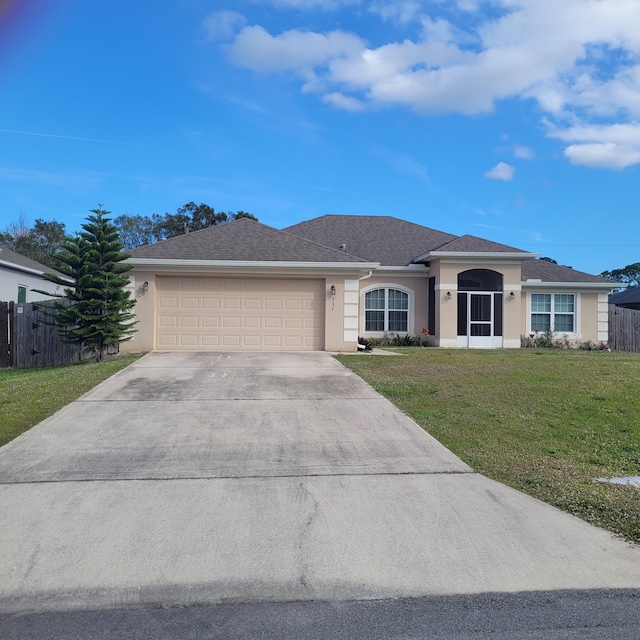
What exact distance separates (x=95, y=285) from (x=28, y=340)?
11.7ft

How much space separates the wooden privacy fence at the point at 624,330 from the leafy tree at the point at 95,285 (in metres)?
17.9

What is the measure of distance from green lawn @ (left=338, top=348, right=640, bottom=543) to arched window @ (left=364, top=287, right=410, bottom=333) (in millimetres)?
6561

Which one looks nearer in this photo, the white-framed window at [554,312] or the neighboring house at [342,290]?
the neighboring house at [342,290]

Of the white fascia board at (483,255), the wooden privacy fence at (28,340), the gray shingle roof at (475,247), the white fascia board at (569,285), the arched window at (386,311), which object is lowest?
the wooden privacy fence at (28,340)

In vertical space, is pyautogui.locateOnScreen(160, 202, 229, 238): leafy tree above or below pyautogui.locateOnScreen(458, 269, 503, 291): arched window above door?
above

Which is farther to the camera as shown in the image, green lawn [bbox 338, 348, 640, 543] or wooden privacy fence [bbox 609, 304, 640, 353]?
wooden privacy fence [bbox 609, 304, 640, 353]

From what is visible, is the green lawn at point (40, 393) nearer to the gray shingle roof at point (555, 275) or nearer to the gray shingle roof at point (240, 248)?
the gray shingle roof at point (240, 248)

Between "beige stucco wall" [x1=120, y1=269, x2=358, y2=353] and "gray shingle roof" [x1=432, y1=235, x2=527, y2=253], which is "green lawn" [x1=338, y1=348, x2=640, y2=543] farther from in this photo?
"gray shingle roof" [x1=432, y1=235, x2=527, y2=253]

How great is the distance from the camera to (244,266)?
16.2 m

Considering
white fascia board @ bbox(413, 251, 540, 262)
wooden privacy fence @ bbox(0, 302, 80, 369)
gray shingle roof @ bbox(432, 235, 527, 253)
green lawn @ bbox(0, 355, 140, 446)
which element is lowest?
green lawn @ bbox(0, 355, 140, 446)

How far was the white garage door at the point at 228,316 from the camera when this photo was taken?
53.8 feet

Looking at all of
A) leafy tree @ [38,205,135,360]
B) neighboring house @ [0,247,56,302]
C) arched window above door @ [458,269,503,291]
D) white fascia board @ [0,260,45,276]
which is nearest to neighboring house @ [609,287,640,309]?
arched window above door @ [458,269,503,291]

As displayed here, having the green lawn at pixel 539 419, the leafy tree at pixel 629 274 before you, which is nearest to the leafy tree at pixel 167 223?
the green lawn at pixel 539 419

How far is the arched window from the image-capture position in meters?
20.9
